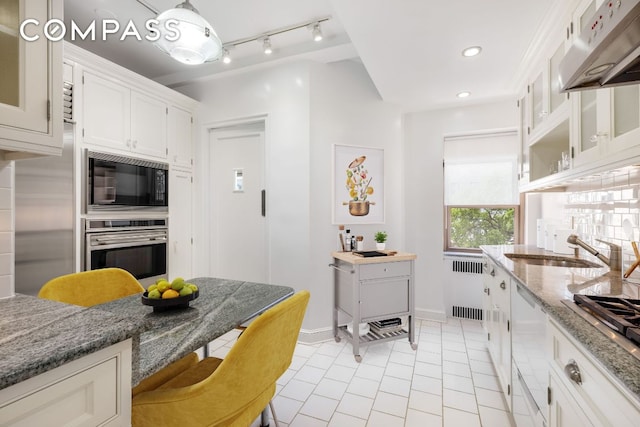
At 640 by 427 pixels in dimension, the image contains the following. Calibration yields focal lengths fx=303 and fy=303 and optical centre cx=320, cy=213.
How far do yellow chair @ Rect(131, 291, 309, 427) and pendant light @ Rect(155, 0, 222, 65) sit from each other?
1492 mm

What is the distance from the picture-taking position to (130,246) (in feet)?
8.82

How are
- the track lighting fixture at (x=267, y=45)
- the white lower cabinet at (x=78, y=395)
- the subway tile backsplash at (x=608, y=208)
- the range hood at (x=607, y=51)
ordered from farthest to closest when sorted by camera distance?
the track lighting fixture at (x=267, y=45), the subway tile backsplash at (x=608, y=208), the range hood at (x=607, y=51), the white lower cabinet at (x=78, y=395)

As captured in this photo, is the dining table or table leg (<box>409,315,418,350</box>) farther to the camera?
table leg (<box>409,315,418,350</box>)

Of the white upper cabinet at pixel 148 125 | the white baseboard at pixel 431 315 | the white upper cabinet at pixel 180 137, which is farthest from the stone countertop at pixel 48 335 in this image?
the white baseboard at pixel 431 315

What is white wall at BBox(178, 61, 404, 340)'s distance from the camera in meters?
2.88

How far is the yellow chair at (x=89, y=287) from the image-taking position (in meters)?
1.50

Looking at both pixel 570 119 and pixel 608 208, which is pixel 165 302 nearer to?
pixel 570 119

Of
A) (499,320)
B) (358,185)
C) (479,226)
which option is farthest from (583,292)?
(479,226)

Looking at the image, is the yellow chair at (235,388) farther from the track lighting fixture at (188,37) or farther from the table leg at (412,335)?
the table leg at (412,335)

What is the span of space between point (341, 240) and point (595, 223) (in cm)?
189

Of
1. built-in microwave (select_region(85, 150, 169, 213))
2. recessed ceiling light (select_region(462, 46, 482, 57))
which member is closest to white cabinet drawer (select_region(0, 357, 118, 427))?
built-in microwave (select_region(85, 150, 169, 213))

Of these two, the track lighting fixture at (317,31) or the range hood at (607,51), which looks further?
the track lighting fixture at (317,31)

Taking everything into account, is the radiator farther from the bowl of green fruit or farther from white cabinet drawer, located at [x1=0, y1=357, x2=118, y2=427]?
white cabinet drawer, located at [x1=0, y1=357, x2=118, y2=427]

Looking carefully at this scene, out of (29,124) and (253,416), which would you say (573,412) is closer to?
(253,416)
